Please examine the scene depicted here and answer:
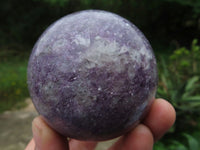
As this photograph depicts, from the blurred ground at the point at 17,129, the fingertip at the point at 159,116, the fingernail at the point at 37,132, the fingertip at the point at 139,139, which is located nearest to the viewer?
the fingernail at the point at 37,132

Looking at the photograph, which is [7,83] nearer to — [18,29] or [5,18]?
[18,29]

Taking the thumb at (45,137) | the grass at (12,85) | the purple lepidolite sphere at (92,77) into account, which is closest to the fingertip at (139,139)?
the purple lepidolite sphere at (92,77)

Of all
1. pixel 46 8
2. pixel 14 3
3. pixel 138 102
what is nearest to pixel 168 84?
pixel 138 102

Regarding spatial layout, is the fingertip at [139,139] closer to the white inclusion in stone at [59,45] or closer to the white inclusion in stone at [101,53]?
the white inclusion in stone at [101,53]

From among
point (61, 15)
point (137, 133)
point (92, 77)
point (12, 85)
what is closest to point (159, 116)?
point (137, 133)

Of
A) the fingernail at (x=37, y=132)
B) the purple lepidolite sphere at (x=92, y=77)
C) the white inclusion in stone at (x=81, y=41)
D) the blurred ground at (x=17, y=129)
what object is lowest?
the blurred ground at (x=17, y=129)

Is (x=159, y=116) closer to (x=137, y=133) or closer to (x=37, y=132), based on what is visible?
(x=137, y=133)

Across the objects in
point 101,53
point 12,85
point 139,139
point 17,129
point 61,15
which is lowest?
point 12,85
